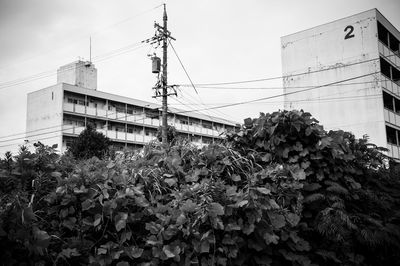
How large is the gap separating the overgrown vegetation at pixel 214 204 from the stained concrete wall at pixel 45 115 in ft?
107

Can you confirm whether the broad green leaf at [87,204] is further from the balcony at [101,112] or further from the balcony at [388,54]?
the balcony at [101,112]

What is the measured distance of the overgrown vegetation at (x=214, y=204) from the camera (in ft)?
7.79

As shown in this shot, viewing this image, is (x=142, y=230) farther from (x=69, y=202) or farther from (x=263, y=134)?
(x=263, y=134)

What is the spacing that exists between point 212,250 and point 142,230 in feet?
1.78

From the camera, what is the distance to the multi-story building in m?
34.8

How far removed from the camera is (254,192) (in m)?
2.78

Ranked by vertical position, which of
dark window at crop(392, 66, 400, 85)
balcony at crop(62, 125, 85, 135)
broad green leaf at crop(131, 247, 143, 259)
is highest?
dark window at crop(392, 66, 400, 85)

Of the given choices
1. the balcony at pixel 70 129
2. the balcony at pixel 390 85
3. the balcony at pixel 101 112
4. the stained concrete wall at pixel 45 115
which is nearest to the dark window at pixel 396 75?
the balcony at pixel 390 85

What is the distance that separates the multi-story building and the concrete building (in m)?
11.9

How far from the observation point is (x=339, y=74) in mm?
23531

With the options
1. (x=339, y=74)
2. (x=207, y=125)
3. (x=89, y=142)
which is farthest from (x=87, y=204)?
(x=207, y=125)

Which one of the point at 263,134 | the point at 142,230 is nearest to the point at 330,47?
the point at 263,134

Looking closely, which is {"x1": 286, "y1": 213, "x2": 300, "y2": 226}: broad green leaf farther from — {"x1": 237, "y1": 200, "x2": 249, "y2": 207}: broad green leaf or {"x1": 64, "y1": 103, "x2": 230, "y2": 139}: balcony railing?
{"x1": 64, "y1": 103, "x2": 230, "y2": 139}: balcony railing

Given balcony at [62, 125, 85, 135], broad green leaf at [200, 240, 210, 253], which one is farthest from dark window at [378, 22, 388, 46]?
balcony at [62, 125, 85, 135]
